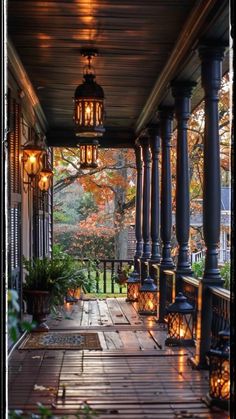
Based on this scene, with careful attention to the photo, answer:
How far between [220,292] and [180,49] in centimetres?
252

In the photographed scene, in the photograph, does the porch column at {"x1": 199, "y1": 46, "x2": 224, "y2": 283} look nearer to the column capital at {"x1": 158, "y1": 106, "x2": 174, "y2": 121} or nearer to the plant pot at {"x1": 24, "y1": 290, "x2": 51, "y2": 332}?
the plant pot at {"x1": 24, "y1": 290, "x2": 51, "y2": 332}

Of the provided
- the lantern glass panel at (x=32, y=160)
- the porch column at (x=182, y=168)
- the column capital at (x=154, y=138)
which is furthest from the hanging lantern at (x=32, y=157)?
the column capital at (x=154, y=138)

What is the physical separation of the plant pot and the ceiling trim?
2747 mm

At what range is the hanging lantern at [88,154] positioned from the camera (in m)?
8.60

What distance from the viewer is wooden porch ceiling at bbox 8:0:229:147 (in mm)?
5461

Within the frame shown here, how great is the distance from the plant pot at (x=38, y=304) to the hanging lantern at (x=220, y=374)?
11.3 feet

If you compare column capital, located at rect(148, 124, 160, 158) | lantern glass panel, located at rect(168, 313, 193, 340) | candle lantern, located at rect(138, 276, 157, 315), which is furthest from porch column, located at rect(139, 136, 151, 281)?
lantern glass panel, located at rect(168, 313, 193, 340)

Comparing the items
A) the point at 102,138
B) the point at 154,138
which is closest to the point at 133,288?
the point at 154,138

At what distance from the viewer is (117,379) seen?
5238mm

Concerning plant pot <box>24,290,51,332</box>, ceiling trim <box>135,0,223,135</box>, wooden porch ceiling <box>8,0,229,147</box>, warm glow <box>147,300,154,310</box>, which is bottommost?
warm glow <box>147,300,154,310</box>

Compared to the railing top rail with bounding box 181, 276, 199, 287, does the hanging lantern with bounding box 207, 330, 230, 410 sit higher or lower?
lower

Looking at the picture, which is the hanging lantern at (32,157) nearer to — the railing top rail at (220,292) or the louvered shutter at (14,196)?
the louvered shutter at (14,196)

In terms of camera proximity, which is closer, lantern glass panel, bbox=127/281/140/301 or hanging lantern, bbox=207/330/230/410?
hanging lantern, bbox=207/330/230/410

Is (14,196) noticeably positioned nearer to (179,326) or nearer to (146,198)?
(179,326)
